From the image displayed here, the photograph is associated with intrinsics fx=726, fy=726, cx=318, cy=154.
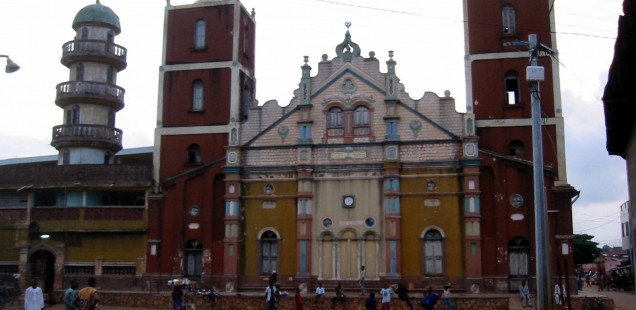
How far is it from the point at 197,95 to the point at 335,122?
27.1 ft

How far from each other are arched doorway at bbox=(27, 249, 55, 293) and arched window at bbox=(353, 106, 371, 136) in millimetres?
17326

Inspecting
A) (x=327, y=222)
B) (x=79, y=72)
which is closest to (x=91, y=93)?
(x=79, y=72)

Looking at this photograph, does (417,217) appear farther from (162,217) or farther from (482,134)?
(162,217)

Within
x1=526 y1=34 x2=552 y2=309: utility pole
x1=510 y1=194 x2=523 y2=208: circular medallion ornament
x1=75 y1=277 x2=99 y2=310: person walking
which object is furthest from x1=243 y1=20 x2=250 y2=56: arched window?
x1=75 y1=277 x2=99 y2=310: person walking

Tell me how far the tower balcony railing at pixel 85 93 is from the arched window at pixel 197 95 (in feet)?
24.2

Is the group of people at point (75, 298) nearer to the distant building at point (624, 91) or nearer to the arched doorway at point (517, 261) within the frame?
the distant building at point (624, 91)

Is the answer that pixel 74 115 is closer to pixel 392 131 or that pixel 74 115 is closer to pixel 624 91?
pixel 392 131

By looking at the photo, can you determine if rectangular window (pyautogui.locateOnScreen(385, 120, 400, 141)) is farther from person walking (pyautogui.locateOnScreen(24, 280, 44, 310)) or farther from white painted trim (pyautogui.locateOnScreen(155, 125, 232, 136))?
person walking (pyautogui.locateOnScreen(24, 280, 44, 310))

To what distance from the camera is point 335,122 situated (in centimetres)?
3675

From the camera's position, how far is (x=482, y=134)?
35781 mm

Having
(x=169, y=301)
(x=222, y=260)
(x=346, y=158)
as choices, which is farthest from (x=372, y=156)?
(x=169, y=301)

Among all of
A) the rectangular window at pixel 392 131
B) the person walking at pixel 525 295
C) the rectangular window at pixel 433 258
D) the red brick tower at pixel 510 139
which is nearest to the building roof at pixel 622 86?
the person walking at pixel 525 295

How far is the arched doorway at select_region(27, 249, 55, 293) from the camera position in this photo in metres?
38.1

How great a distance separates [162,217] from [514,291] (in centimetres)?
1784
